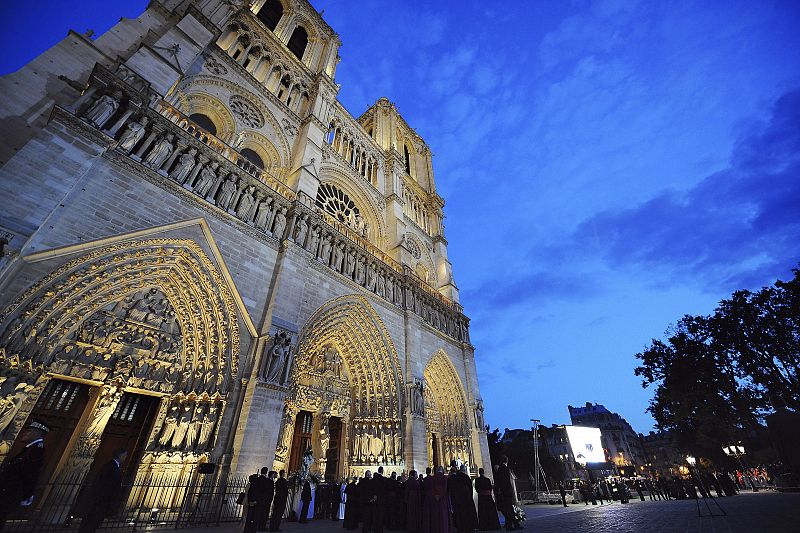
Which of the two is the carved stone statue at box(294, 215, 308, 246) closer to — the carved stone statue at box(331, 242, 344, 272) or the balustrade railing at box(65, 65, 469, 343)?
the balustrade railing at box(65, 65, 469, 343)

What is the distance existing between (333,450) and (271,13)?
19609 mm

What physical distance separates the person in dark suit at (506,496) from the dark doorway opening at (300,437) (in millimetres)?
5538

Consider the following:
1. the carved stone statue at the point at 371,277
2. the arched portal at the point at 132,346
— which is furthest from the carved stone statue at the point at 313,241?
the arched portal at the point at 132,346

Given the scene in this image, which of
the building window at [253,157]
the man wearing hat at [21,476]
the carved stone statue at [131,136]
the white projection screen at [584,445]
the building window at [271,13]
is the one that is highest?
the building window at [271,13]

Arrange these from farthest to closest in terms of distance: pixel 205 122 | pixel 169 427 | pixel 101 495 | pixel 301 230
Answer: pixel 205 122 < pixel 301 230 < pixel 169 427 < pixel 101 495

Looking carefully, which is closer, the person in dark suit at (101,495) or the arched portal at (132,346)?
the person in dark suit at (101,495)

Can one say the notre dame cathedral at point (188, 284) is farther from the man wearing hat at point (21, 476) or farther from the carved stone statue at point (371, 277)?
the man wearing hat at point (21, 476)

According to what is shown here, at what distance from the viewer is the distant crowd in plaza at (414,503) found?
17.2ft

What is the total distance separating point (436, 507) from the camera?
5.34 m

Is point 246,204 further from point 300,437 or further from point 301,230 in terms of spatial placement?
point 300,437

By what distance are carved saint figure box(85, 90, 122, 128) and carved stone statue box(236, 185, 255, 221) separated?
9.68 ft

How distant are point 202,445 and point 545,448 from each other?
1132 inches

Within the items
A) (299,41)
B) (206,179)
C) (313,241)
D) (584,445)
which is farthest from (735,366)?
(299,41)

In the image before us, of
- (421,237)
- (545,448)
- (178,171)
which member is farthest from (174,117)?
(545,448)
